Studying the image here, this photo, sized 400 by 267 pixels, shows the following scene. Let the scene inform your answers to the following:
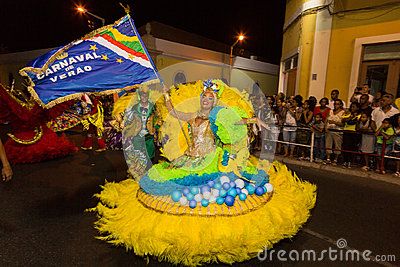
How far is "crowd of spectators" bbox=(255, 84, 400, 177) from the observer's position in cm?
600

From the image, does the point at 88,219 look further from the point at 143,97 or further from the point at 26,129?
the point at 26,129

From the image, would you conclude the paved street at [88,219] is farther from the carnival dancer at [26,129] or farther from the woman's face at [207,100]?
the woman's face at [207,100]

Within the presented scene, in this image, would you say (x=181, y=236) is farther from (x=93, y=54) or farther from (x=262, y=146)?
(x=262, y=146)

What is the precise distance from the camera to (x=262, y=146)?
834 centimetres

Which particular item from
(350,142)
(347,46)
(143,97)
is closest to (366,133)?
(350,142)

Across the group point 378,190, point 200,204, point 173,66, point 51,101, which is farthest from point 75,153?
point 173,66

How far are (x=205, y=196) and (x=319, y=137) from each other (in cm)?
515

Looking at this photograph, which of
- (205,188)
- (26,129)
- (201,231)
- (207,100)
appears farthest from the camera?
(26,129)

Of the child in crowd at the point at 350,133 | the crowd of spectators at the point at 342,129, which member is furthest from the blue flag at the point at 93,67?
the child in crowd at the point at 350,133

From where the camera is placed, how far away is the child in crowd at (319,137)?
682 cm

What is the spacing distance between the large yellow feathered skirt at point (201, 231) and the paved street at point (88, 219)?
0.42 metres

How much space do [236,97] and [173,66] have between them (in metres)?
15.1

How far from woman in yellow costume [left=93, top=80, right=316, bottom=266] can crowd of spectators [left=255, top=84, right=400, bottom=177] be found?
10.9ft

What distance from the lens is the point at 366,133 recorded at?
6.05 meters
